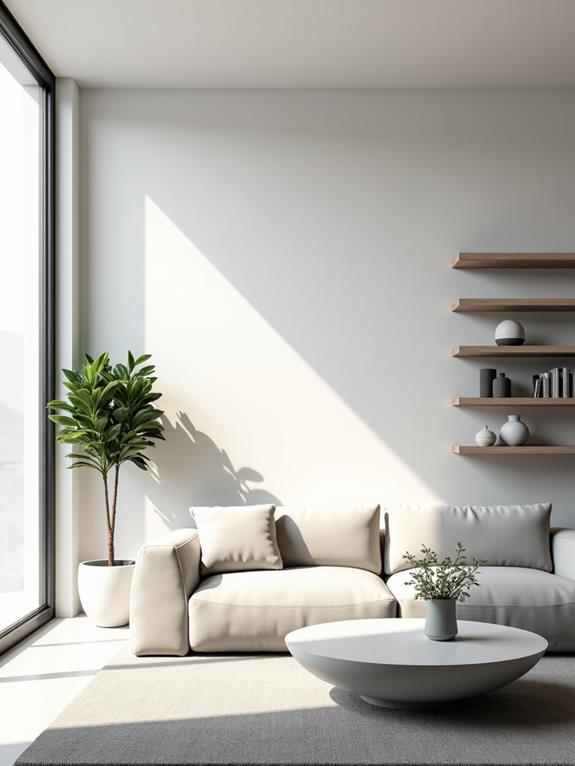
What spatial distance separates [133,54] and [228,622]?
3.05 metres

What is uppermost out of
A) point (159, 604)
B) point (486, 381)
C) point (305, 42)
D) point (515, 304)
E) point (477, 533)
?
point (305, 42)

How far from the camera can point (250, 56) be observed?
4680mm

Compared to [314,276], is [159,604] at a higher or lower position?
lower

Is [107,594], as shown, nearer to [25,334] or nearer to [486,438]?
[25,334]

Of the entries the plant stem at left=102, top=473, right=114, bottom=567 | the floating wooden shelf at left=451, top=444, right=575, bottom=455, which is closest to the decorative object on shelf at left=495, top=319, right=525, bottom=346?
the floating wooden shelf at left=451, top=444, right=575, bottom=455

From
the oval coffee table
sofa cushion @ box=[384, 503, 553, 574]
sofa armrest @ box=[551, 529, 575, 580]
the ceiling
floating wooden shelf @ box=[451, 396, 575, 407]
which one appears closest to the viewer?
the oval coffee table

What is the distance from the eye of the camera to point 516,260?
15.7 feet

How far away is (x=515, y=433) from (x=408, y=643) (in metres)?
2.01

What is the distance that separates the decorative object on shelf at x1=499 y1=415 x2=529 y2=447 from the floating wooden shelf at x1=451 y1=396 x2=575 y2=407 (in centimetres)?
11

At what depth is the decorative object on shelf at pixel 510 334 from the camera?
4828 mm

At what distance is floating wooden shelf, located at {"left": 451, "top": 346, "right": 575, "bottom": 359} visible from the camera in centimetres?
478

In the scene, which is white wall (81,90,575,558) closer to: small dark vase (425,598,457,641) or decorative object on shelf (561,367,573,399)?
decorative object on shelf (561,367,573,399)

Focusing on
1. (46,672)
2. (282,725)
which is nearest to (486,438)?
(282,725)

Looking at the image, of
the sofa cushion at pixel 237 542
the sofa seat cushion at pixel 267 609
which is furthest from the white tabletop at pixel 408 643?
the sofa cushion at pixel 237 542
